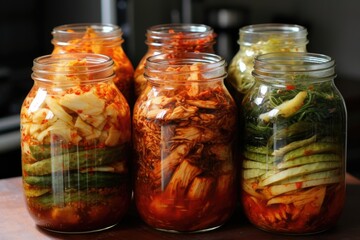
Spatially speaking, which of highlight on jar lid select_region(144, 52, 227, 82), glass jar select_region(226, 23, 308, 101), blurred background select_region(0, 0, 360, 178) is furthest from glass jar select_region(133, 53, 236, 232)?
blurred background select_region(0, 0, 360, 178)

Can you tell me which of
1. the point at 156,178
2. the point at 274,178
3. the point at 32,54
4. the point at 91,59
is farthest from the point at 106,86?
the point at 32,54

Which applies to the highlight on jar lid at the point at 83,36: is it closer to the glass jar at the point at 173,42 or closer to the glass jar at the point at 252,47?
the glass jar at the point at 173,42

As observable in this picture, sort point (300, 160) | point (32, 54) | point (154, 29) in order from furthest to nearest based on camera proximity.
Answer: point (32, 54), point (154, 29), point (300, 160)

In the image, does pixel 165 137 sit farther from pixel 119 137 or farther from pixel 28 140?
pixel 28 140

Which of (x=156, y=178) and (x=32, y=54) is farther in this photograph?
(x=32, y=54)

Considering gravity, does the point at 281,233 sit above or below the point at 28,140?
below

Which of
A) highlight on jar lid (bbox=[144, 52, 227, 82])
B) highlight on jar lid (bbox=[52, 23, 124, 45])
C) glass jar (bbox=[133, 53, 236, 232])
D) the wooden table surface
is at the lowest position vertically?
the wooden table surface

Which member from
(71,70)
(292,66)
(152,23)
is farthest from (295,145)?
(152,23)

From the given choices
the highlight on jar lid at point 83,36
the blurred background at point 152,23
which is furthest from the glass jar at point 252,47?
the blurred background at point 152,23

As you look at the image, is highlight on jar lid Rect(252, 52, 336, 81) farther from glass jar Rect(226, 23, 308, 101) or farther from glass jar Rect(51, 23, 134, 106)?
glass jar Rect(51, 23, 134, 106)
